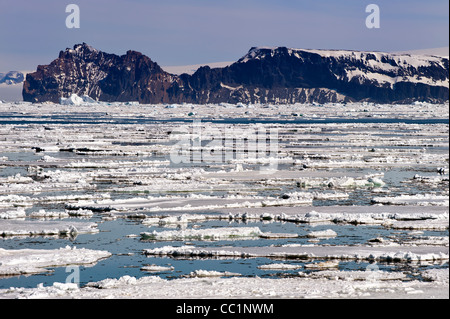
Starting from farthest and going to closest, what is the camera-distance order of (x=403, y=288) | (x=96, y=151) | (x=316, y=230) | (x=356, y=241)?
1. (x=96, y=151)
2. (x=316, y=230)
3. (x=356, y=241)
4. (x=403, y=288)

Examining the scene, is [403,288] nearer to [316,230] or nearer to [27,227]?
[316,230]

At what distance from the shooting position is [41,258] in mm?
12461


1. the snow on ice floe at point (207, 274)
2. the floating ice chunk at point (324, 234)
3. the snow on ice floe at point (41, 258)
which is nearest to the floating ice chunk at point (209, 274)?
the snow on ice floe at point (207, 274)

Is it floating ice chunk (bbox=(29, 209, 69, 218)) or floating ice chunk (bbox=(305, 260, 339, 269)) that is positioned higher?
floating ice chunk (bbox=(29, 209, 69, 218))

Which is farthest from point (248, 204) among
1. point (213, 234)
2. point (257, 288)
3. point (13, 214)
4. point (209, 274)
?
point (257, 288)

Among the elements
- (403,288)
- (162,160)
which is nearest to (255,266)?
(403,288)

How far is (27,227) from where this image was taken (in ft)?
50.4

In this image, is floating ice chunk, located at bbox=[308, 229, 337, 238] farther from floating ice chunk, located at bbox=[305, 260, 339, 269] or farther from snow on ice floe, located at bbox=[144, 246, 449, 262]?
floating ice chunk, located at bbox=[305, 260, 339, 269]

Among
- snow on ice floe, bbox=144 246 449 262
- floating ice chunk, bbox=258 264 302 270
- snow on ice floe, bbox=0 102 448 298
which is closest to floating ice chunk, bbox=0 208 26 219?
snow on ice floe, bbox=0 102 448 298

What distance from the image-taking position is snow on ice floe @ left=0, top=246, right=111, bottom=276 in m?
11.9

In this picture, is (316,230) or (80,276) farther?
(316,230)

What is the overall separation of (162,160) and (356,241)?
16.6 meters

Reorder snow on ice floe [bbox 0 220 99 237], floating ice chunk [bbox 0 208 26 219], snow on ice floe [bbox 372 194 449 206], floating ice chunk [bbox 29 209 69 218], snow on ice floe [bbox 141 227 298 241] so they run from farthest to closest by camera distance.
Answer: snow on ice floe [bbox 372 194 449 206] < floating ice chunk [bbox 29 209 69 218] < floating ice chunk [bbox 0 208 26 219] < snow on ice floe [bbox 0 220 99 237] < snow on ice floe [bbox 141 227 298 241]

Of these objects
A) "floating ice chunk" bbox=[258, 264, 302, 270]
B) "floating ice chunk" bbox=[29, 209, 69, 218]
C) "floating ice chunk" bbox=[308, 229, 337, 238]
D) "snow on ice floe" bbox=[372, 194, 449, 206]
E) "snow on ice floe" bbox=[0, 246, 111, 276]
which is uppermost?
"snow on ice floe" bbox=[372, 194, 449, 206]
